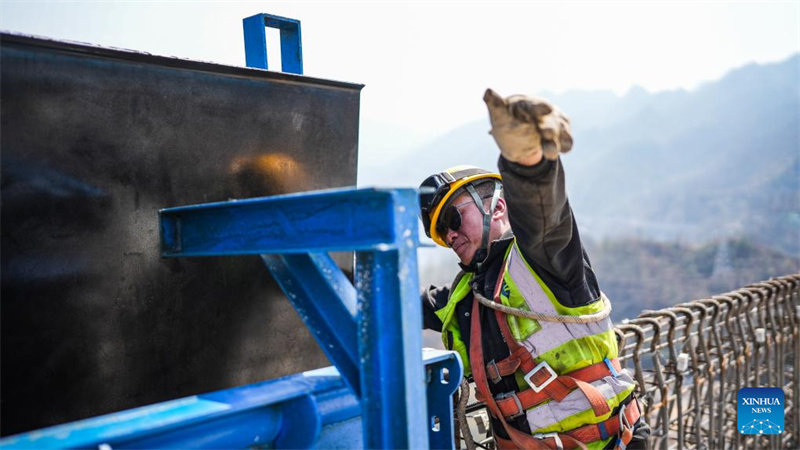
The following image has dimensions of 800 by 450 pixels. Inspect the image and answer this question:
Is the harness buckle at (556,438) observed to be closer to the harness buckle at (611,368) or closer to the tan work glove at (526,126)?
the harness buckle at (611,368)

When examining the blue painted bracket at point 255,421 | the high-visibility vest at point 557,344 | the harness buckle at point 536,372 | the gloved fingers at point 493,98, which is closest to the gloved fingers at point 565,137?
the gloved fingers at point 493,98

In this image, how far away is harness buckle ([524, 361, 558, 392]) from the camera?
9.52 ft

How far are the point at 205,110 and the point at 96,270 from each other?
717mm

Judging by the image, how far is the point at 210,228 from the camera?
90.4 inches

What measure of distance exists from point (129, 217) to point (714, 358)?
4593 millimetres

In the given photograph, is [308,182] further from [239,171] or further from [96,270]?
[96,270]

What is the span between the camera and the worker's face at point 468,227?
3.38 m

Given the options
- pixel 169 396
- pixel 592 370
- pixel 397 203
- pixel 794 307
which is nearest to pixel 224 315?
pixel 169 396

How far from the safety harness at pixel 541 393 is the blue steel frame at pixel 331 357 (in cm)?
96

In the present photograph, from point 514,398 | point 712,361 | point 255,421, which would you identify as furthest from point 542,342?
point 712,361

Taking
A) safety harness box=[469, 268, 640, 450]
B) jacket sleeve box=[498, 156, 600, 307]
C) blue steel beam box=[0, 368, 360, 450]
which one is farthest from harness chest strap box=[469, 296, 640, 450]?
blue steel beam box=[0, 368, 360, 450]

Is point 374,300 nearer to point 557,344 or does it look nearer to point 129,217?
point 129,217

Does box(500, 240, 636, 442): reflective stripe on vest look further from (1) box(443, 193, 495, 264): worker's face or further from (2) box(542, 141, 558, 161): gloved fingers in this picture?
(2) box(542, 141, 558, 161): gloved fingers

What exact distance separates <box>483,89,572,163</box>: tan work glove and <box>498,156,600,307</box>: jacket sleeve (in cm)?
15
